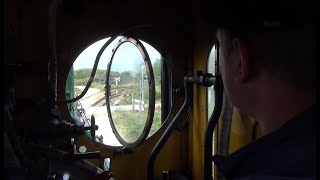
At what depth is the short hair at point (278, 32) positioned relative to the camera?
1.86 feet

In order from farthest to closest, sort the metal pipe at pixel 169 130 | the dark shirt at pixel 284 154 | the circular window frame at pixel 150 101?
the circular window frame at pixel 150 101
the metal pipe at pixel 169 130
the dark shirt at pixel 284 154

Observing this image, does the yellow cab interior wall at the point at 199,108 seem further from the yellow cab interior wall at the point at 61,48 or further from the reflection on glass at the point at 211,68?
the yellow cab interior wall at the point at 61,48

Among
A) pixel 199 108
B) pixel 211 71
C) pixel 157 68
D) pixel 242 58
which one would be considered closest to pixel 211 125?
pixel 211 71

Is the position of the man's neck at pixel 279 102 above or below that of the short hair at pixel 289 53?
below

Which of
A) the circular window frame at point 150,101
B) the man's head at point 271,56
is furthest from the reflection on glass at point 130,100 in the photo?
the man's head at point 271,56

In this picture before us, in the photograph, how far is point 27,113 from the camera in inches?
77.5

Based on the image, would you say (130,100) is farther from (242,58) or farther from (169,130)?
(242,58)

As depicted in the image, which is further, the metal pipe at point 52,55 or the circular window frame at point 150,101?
the circular window frame at point 150,101

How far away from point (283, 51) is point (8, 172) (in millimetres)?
885

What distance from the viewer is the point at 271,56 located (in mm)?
609

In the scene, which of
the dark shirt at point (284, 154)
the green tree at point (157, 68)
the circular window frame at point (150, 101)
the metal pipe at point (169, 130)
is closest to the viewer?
the dark shirt at point (284, 154)

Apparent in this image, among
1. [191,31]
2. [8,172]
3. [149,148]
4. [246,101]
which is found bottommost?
[149,148]

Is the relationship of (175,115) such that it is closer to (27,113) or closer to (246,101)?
(27,113)

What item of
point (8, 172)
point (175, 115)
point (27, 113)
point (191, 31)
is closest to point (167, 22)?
point (191, 31)
